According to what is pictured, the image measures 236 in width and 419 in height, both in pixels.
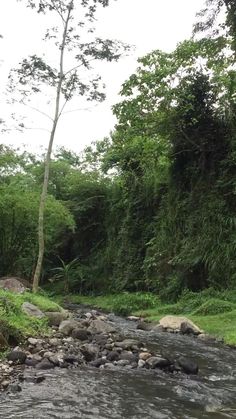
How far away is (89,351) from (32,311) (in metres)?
2.82

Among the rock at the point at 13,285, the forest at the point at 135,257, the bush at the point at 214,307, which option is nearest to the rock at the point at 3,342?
the forest at the point at 135,257

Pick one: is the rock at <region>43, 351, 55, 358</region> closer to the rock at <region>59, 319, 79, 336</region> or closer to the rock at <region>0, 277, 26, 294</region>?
the rock at <region>59, 319, 79, 336</region>

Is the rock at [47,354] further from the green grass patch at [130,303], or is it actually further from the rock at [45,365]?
the green grass patch at [130,303]

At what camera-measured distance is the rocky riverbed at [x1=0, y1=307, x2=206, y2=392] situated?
744 cm

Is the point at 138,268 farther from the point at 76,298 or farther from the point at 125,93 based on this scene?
the point at 125,93

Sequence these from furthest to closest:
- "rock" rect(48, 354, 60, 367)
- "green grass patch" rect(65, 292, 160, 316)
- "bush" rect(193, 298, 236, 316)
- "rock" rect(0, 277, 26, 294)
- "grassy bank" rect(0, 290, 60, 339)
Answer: "green grass patch" rect(65, 292, 160, 316)
"rock" rect(0, 277, 26, 294)
"bush" rect(193, 298, 236, 316)
"grassy bank" rect(0, 290, 60, 339)
"rock" rect(48, 354, 60, 367)

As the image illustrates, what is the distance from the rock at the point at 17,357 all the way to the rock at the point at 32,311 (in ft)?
9.53

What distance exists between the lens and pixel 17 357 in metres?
7.72

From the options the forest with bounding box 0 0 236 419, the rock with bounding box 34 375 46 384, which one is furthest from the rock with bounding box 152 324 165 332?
the rock with bounding box 34 375 46 384

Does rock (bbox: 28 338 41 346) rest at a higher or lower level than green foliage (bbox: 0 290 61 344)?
lower

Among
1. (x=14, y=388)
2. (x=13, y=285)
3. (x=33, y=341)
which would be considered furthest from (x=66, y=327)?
(x=13, y=285)

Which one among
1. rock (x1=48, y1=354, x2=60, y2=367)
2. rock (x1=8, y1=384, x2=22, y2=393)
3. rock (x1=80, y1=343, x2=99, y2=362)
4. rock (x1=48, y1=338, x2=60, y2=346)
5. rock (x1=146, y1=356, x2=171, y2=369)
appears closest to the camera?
rock (x1=8, y1=384, x2=22, y2=393)

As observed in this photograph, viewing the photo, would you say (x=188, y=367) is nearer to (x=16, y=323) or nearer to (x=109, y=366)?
(x=109, y=366)

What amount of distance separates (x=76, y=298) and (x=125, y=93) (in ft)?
33.0
